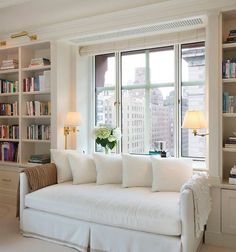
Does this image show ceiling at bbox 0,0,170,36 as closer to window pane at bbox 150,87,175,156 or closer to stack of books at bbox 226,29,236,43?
stack of books at bbox 226,29,236,43

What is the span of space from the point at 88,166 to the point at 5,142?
1749 mm

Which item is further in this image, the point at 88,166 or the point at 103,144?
the point at 103,144

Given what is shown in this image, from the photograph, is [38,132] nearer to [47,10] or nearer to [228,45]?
[47,10]

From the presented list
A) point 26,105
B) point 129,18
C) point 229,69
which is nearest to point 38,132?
point 26,105

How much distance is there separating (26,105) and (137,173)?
2.08m

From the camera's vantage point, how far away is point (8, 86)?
4.33 metres

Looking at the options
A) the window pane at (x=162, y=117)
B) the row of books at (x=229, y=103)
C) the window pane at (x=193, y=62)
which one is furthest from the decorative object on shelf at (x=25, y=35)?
the row of books at (x=229, y=103)

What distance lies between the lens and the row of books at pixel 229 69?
9.39 ft

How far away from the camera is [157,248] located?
7.82ft

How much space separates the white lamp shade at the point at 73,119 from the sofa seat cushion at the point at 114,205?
85 centimetres

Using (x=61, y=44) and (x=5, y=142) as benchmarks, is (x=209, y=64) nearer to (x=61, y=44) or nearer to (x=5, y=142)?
(x=61, y=44)

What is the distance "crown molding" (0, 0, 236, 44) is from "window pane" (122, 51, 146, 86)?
2.07 ft

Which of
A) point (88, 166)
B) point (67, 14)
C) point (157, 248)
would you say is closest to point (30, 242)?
point (88, 166)

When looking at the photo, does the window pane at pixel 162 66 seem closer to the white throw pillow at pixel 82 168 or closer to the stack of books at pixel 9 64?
the white throw pillow at pixel 82 168
